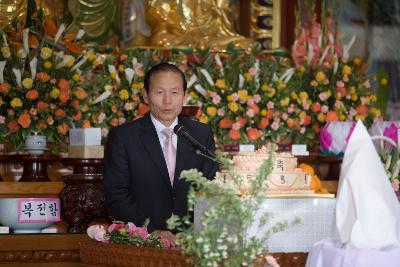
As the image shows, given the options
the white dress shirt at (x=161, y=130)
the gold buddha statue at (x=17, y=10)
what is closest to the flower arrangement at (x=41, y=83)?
the gold buddha statue at (x=17, y=10)

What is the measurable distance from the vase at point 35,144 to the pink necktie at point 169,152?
1597 millimetres

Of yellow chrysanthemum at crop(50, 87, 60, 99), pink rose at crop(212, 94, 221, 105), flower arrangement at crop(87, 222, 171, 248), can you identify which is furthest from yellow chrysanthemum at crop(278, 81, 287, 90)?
flower arrangement at crop(87, 222, 171, 248)

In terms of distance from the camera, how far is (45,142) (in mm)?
4875

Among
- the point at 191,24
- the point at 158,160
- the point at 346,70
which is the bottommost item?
the point at 158,160

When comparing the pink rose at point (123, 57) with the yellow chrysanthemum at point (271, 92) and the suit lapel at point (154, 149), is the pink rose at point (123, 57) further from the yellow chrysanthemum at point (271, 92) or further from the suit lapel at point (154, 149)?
the suit lapel at point (154, 149)

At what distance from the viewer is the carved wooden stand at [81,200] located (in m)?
4.27

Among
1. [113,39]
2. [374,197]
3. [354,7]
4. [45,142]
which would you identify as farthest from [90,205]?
[354,7]

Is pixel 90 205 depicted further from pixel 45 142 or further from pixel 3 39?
pixel 3 39

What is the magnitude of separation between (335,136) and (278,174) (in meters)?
2.25

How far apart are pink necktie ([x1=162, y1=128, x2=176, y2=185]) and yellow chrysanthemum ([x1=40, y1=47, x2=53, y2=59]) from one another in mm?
1703

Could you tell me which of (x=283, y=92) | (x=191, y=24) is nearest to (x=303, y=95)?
(x=283, y=92)

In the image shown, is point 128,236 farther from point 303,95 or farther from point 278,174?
point 303,95

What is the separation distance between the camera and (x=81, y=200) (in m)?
4.28

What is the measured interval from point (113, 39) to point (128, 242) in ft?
14.0
